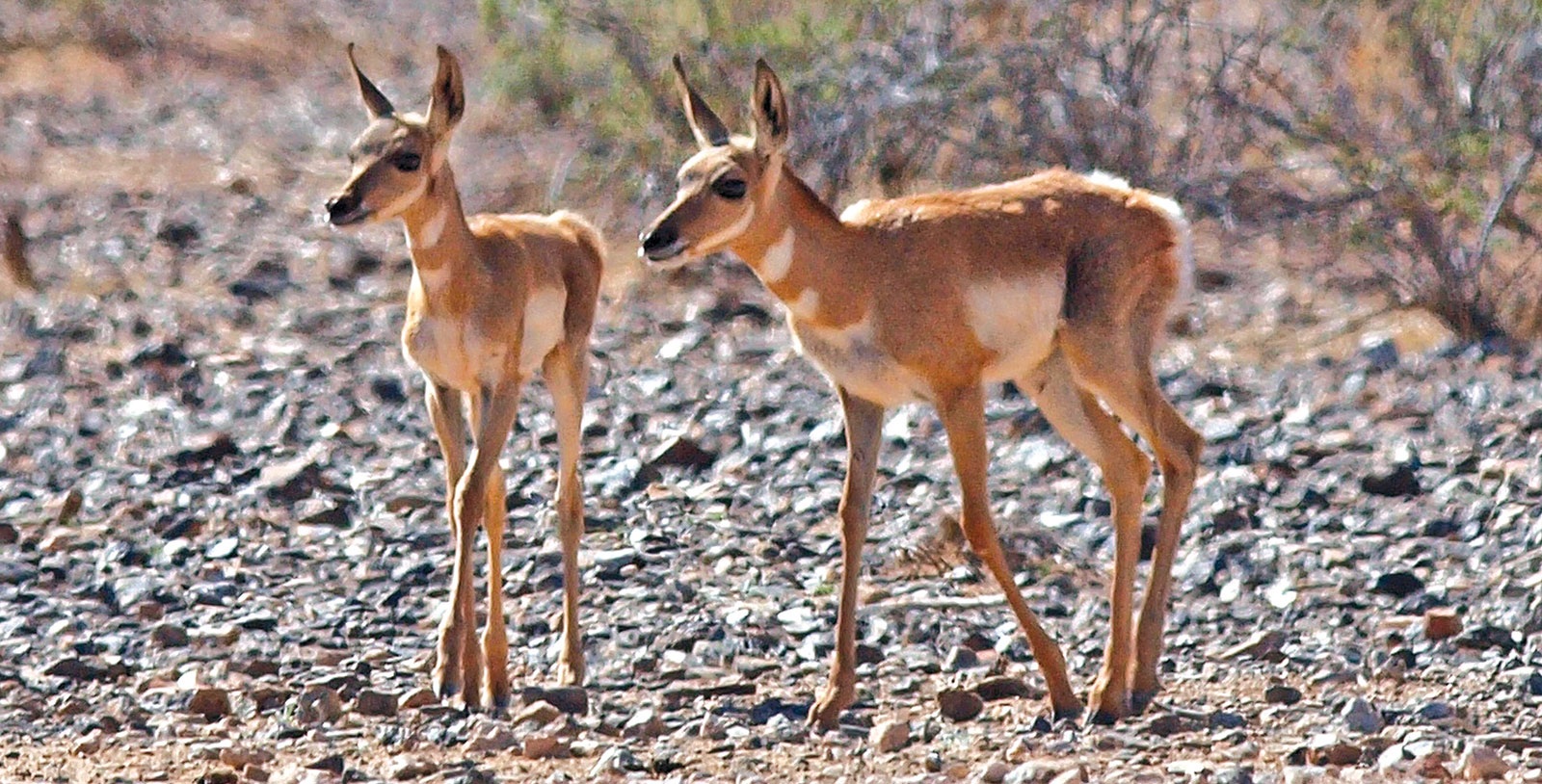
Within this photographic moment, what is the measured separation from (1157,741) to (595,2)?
368 inches

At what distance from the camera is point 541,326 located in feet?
27.5

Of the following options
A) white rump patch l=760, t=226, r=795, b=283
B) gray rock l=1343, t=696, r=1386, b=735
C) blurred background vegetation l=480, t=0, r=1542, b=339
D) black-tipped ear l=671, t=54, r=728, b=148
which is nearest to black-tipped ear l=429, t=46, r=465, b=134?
black-tipped ear l=671, t=54, r=728, b=148

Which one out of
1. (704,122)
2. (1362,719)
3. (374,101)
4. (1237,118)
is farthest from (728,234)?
(1237,118)

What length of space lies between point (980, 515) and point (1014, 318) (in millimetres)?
665

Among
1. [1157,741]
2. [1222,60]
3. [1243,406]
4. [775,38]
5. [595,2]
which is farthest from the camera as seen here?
[595,2]

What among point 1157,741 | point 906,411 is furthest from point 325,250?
point 1157,741

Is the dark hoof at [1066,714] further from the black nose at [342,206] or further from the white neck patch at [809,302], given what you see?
the black nose at [342,206]

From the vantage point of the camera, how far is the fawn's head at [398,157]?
7.89 meters

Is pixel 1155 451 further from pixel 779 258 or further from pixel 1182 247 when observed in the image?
pixel 779 258

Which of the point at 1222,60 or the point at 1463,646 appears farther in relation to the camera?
the point at 1222,60

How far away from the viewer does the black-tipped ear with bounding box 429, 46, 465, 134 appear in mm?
8125

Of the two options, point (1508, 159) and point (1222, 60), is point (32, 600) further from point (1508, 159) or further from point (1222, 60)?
point (1508, 159)

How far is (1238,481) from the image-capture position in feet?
33.2

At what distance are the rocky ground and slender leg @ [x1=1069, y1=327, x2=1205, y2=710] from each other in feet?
0.68
